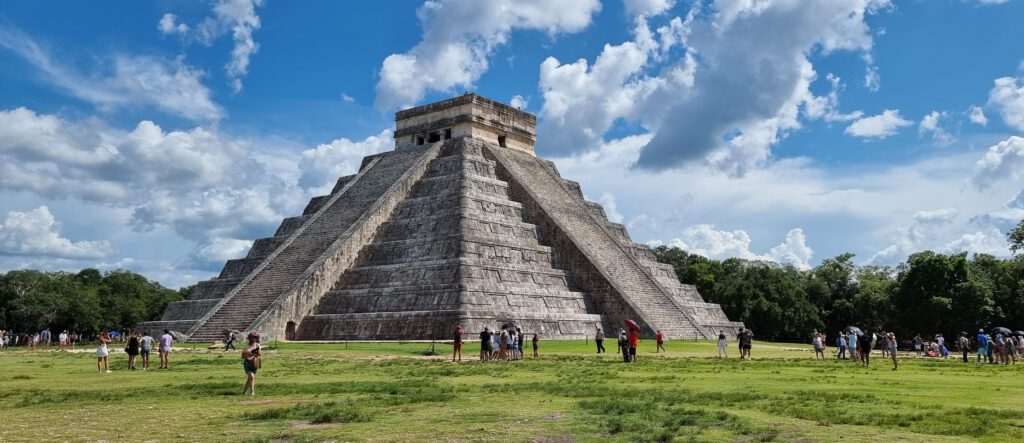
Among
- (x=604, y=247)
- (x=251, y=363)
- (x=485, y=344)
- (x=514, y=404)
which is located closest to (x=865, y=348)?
(x=485, y=344)

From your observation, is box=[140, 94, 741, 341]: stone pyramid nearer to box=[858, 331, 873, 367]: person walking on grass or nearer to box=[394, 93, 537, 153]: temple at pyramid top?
box=[394, 93, 537, 153]: temple at pyramid top

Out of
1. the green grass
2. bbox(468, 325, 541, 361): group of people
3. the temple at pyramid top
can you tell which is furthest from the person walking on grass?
the temple at pyramid top

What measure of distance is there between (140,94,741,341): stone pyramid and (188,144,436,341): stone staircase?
8 centimetres

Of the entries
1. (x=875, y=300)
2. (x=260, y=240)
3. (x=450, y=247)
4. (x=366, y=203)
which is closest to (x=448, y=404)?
(x=450, y=247)

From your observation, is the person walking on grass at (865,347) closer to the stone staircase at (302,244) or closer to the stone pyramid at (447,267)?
the stone pyramid at (447,267)

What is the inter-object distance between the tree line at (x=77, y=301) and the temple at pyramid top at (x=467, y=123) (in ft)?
88.6

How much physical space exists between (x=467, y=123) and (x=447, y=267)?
15328mm

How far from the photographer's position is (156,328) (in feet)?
111

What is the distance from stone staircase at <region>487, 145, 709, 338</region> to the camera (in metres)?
33.7

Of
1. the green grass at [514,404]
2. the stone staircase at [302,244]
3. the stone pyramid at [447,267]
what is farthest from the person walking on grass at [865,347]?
the stone staircase at [302,244]

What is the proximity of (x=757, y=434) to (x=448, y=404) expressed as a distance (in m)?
4.35

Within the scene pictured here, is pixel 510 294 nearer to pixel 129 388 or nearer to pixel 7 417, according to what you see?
pixel 129 388

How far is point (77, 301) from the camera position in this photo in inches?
2297

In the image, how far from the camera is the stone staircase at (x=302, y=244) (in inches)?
1276
